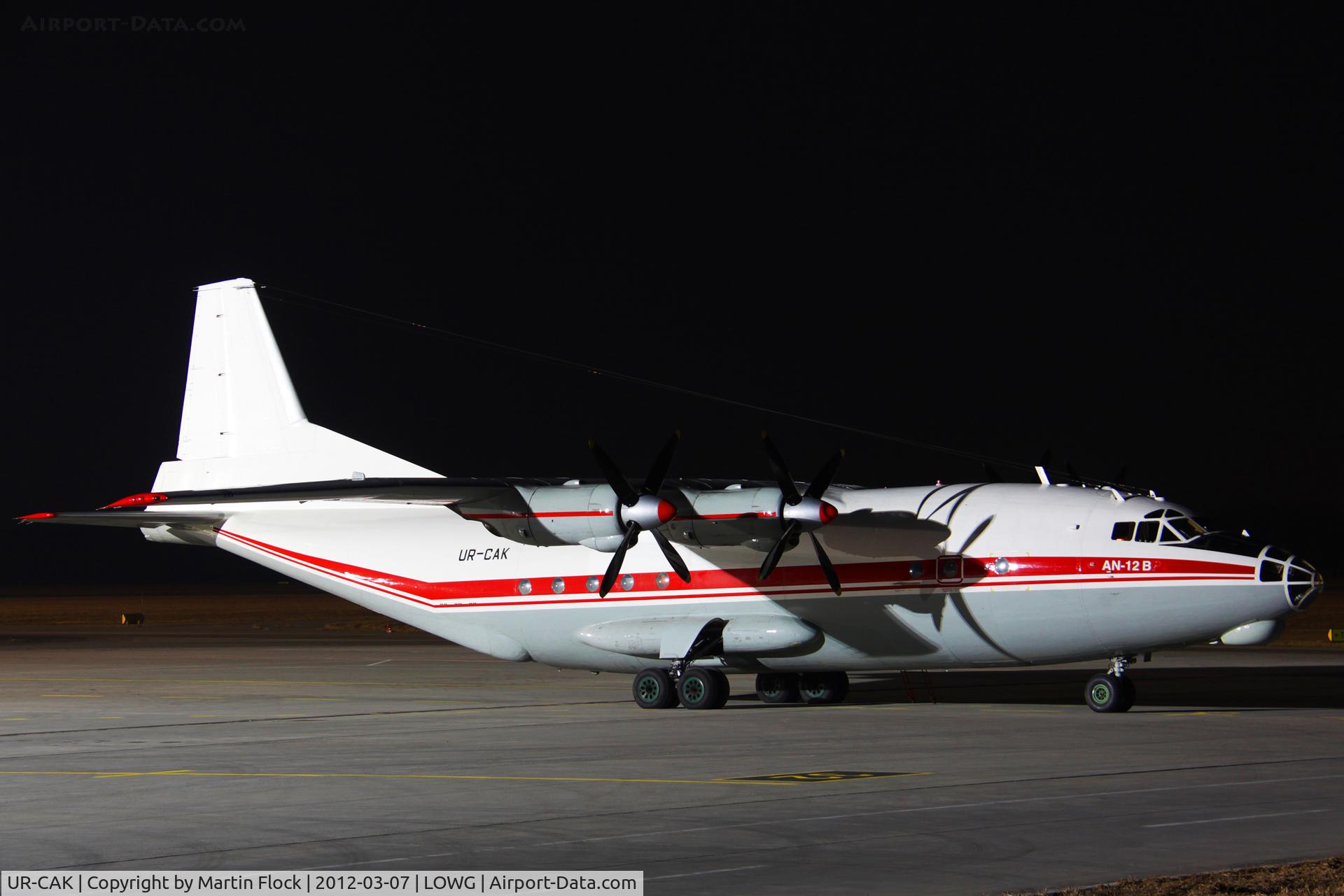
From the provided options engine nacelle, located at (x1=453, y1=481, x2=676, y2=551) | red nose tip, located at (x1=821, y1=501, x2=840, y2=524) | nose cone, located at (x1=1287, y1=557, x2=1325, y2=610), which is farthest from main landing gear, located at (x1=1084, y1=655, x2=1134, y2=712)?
engine nacelle, located at (x1=453, y1=481, x2=676, y2=551)

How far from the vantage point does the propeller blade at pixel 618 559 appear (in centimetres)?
2636

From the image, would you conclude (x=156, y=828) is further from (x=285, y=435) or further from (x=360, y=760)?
(x=285, y=435)

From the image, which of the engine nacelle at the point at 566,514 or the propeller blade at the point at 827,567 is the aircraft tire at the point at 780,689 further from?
the engine nacelle at the point at 566,514

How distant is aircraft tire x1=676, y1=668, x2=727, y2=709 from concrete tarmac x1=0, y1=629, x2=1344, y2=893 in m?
0.88

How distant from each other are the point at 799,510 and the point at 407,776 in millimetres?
10222

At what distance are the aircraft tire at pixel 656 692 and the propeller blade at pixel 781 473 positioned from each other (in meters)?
4.36

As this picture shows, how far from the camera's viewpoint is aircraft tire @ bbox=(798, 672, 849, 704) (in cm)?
2906

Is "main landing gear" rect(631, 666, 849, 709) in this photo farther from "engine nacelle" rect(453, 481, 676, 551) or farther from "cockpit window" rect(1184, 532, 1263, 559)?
"cockpit window" rect(1184, 532, 1263, 559)

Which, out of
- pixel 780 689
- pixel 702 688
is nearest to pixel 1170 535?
pixel 780 689

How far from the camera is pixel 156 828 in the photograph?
13406mm

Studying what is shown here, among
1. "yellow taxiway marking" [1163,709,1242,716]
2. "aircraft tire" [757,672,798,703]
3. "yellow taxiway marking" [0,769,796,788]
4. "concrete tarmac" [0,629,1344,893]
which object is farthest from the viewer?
"aircraft tire" [757,672,798,703]

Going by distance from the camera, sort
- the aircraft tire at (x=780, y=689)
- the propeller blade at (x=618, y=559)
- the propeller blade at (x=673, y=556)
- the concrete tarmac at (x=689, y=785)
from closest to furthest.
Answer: the concrete tarmac at (x=689, y=785) < the propeller blade at (x=618, y=559) < the propeller blade at (x=673, y=556) < the aircraft tire at (x=780, y=689)

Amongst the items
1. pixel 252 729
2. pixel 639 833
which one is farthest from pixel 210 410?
pixel 639 833

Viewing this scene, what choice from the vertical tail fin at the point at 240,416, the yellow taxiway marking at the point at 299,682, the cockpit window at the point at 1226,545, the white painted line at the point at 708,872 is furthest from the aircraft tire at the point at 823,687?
the white painted line at the point at 708,872
